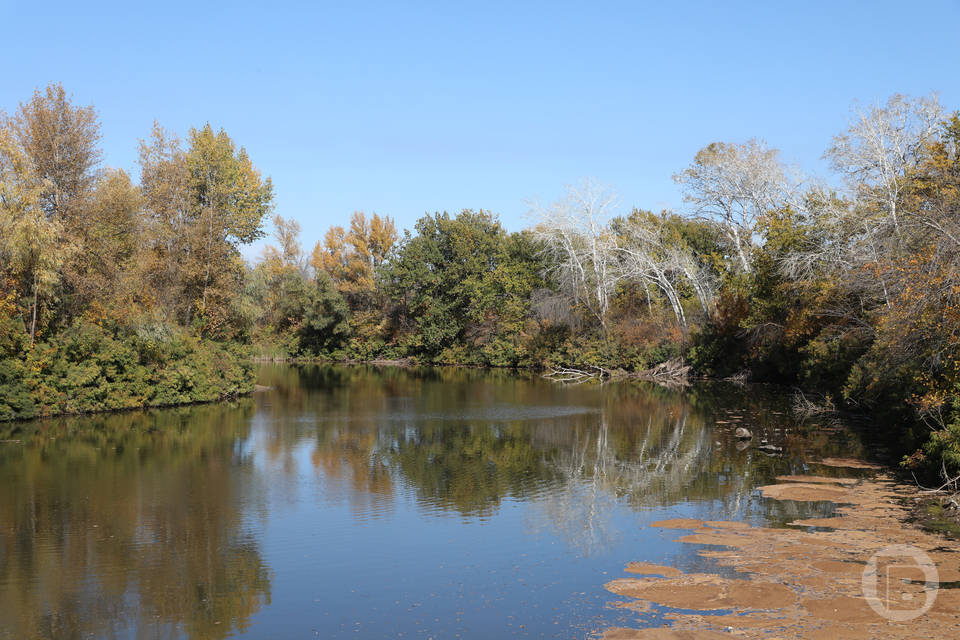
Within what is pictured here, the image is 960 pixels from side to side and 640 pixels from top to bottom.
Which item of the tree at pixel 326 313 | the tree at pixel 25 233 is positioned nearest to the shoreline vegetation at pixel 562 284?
the tree at pixel 25 233

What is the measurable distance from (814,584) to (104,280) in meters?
26.9

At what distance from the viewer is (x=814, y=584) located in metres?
11.3

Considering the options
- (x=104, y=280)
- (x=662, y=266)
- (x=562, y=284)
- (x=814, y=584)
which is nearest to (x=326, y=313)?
(x=562, y=284)

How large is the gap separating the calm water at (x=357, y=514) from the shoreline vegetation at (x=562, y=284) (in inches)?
108

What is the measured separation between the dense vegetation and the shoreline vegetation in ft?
0.26

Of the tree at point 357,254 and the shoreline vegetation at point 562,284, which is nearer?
the shoreline vegetation at point 562,284

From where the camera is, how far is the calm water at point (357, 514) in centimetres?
1076

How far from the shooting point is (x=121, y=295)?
99.6 feet

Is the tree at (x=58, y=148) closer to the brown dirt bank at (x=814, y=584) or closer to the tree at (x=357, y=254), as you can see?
the brown dirt bank at (x=814, y=584)

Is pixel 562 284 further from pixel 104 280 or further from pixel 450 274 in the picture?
pixel 104 280

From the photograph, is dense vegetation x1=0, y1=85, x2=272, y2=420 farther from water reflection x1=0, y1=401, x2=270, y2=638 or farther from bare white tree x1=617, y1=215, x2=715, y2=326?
bare white tree x1=617, y1=215, x2=715, y2=326

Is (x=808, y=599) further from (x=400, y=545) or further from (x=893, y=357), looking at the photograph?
(x=893, y=357)

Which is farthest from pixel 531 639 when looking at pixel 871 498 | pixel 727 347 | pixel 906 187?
pixel 727 347

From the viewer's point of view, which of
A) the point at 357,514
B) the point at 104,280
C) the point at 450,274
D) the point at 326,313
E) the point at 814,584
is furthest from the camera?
the point at 326,313
